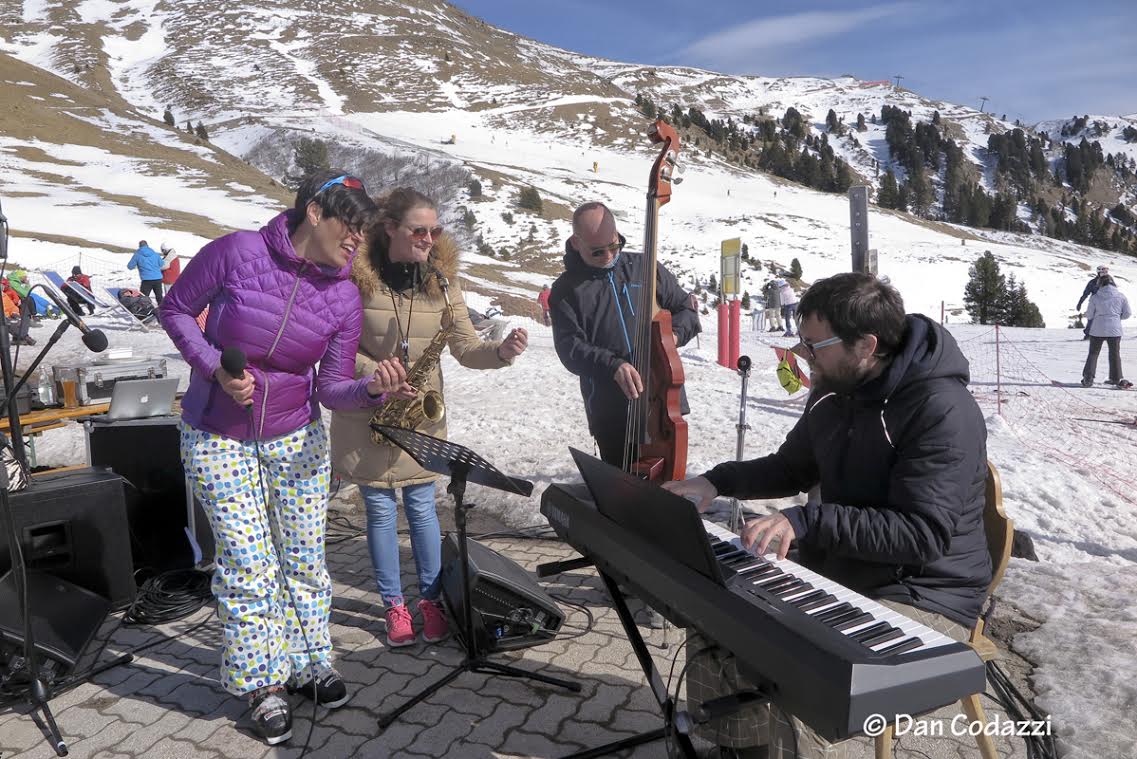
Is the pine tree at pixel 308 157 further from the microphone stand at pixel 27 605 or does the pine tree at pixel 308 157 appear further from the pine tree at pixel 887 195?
the microphone stand at pixel 27 605

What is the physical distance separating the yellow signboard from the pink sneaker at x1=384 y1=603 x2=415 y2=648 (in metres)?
10.4

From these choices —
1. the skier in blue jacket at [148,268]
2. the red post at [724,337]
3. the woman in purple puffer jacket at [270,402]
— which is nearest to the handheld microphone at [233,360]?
the woman in purple puffer jacket at [270,402]

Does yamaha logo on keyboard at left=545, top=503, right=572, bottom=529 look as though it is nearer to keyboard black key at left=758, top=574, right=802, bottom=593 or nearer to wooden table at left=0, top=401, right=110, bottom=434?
keyboard black key at left=758, top=574, right=802, bottom=593

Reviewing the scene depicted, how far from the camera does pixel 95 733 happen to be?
3.15 m

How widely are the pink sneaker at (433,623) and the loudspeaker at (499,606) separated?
118mm

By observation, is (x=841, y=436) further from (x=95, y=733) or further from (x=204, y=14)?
(x=204, y=14)

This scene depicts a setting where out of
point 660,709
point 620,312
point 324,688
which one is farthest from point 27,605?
point 620,312

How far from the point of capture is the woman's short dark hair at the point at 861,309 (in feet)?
7.48

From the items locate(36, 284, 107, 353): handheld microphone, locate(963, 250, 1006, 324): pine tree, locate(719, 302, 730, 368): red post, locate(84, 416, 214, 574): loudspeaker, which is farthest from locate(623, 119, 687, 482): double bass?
locate(963, 250, 1006, 324): pine tree

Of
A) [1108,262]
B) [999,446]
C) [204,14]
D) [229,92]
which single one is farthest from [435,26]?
[999,446]

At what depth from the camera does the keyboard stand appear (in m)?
1.93

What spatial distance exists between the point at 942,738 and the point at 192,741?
9.94 feet

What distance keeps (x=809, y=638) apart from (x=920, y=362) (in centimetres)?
103

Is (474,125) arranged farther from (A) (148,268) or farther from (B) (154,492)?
(B) (154,492)
